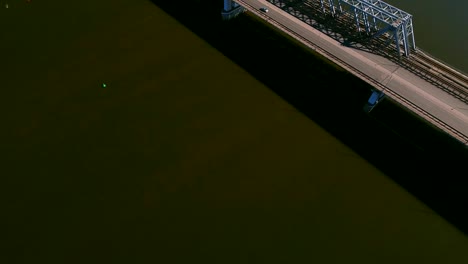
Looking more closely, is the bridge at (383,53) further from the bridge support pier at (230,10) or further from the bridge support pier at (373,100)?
the bridge support pier at (230,10)

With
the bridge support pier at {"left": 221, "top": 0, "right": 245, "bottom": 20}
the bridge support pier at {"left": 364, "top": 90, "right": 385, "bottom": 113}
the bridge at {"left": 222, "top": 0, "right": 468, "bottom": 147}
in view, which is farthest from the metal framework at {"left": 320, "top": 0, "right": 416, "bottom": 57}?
the bridge support pier at {"left": 221, "top": 0, "right": 245, "bottom": 20}

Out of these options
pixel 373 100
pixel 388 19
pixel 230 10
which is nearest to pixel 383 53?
pixel 388 19

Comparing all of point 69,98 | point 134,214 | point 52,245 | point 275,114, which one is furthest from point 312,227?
point 69,98

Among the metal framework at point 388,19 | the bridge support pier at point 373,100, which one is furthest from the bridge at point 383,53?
the bridge support pier at point 373,100

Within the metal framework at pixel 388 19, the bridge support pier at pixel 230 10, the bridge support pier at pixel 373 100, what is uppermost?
the metal framework at pixel 388 19

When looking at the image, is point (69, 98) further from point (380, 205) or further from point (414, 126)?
point (414, 126)

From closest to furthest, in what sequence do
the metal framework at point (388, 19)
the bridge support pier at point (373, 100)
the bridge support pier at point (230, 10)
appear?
the bridge support pier at point (373, 100)
the metal framework at point (388, 19)
the bridge support pier at point (230, 10)

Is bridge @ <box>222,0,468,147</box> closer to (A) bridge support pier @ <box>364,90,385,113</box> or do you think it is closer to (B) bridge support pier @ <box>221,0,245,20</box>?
(A) bridge support pier @ <box>364,90,385,113</box>

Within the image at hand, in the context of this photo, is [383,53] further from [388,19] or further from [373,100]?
[373,100]
